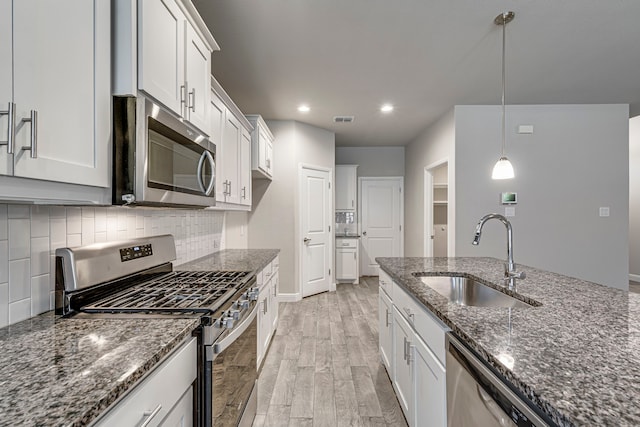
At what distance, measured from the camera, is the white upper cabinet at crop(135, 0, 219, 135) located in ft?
3.77

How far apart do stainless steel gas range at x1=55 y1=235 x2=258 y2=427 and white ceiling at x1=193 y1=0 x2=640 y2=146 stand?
1638 mm

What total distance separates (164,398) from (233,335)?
1.63ft

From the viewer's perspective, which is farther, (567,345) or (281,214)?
(281,214)

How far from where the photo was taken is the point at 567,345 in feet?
2.82

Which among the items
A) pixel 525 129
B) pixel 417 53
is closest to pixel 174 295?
pixel 417 53

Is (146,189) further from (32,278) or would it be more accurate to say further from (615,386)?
(615,386)

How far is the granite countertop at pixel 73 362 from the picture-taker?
0.60 meters

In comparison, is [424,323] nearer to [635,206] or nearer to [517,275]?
[517,275]

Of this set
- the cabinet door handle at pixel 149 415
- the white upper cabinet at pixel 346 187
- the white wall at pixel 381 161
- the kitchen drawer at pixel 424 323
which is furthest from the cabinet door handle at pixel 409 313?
the white wall at pixel 381 161

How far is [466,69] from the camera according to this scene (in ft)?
9.58

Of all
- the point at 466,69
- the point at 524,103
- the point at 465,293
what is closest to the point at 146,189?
the point at 465,293

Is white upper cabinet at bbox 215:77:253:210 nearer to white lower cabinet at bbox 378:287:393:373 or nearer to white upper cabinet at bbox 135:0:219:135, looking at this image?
white upper cabinet at bbox 135:0:219:135

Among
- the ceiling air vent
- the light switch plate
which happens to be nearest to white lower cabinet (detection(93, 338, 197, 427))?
the ceiling air vent

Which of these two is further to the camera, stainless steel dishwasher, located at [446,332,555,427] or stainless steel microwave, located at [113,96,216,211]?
stainless steel microwave, located at [113,96,216,211]
